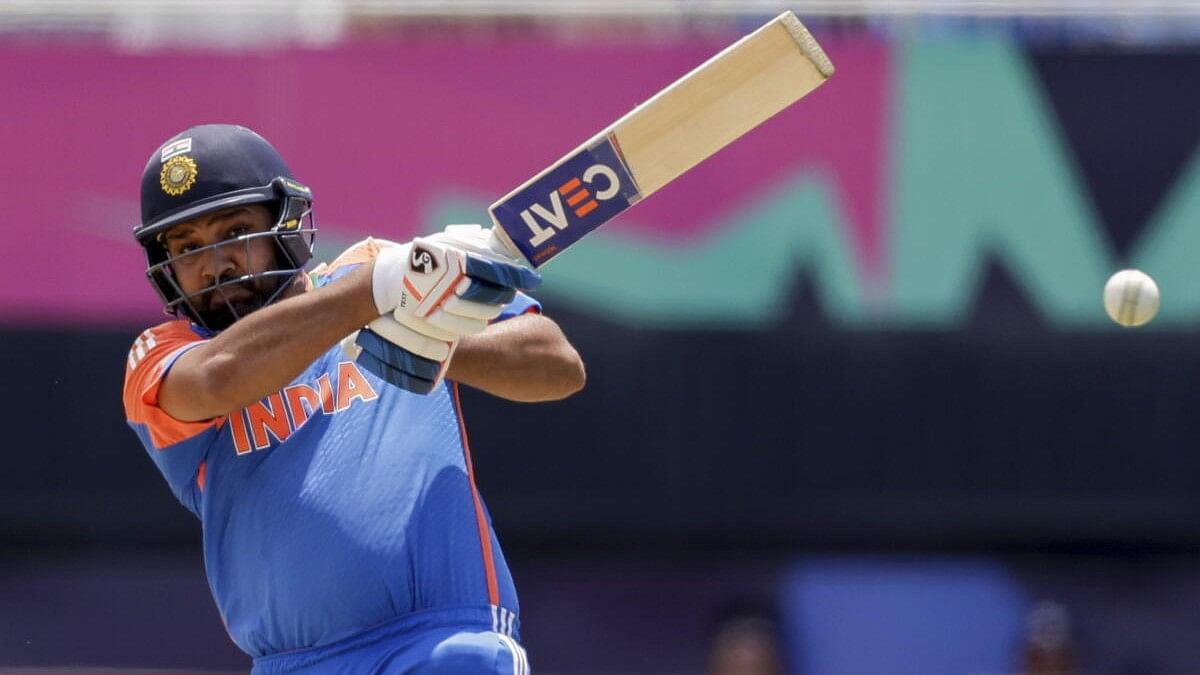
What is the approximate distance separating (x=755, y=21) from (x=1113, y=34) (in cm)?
159

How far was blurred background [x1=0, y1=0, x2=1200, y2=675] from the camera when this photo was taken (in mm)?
8109

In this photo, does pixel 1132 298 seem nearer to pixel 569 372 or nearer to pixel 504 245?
pixel 569 372

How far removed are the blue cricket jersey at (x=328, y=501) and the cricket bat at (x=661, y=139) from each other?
26 cm

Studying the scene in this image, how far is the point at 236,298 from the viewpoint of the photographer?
10.2ft

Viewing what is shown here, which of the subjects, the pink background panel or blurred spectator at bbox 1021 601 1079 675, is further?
the pink background panel

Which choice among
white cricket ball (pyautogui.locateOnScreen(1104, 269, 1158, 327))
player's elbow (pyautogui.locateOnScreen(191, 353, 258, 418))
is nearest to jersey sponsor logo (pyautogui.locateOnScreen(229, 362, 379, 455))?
player's elbow (pyautogui.locateOnScreen(191, 353, 258, 418))

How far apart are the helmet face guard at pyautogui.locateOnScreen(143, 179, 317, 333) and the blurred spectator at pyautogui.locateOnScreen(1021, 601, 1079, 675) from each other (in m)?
5.48

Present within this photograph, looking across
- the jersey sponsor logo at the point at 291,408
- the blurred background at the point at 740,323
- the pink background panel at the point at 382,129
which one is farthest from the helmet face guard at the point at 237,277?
the pink background panel at the point at 382,129

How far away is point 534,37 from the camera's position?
27.2ft

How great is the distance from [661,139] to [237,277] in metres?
0.74

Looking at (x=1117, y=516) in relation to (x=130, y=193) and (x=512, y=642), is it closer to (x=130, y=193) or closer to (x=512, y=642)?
(x=130, y=193)

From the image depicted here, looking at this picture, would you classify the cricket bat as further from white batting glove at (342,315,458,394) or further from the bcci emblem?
the bcci emblem

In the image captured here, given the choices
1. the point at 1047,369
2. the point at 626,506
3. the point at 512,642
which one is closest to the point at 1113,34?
the point at 1047,369

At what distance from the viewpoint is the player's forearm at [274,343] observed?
2.77m
